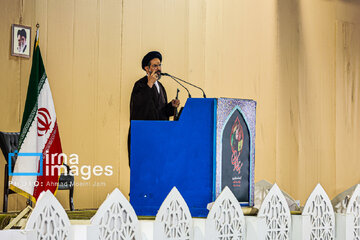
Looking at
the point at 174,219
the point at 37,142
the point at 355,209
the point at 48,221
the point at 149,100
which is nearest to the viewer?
the point at 48,221

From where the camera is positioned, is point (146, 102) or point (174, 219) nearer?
point (174, 219)

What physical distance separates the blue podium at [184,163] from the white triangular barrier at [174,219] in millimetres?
125

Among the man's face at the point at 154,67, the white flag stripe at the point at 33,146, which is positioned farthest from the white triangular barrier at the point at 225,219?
the man's face at the point at 154,67

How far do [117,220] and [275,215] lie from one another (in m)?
0.50

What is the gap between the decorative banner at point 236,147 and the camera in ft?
4.77

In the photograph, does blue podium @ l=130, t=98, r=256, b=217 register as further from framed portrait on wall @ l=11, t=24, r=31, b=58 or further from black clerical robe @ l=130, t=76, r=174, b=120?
black clerical robe @ l=130, t=76, r=174, b=120

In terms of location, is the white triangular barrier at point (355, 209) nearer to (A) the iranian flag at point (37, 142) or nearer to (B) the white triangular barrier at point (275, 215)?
(B) the white triangular barrier at point (275, 215)

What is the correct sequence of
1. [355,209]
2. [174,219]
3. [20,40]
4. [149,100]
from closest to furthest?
[174,219]
[355,209]
[20,40]
[149,100]

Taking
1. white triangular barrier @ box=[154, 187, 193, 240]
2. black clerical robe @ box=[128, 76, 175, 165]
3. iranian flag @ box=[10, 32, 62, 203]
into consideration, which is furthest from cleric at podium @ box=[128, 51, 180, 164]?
white triangular barrier @ box=[154, 187, 193, 240]

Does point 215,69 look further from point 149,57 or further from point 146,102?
point 146,102

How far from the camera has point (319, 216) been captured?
158 centimetres

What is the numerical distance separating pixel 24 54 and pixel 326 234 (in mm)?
3099

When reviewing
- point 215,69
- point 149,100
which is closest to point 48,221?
point 149,100

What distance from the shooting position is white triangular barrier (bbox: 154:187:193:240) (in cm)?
127
